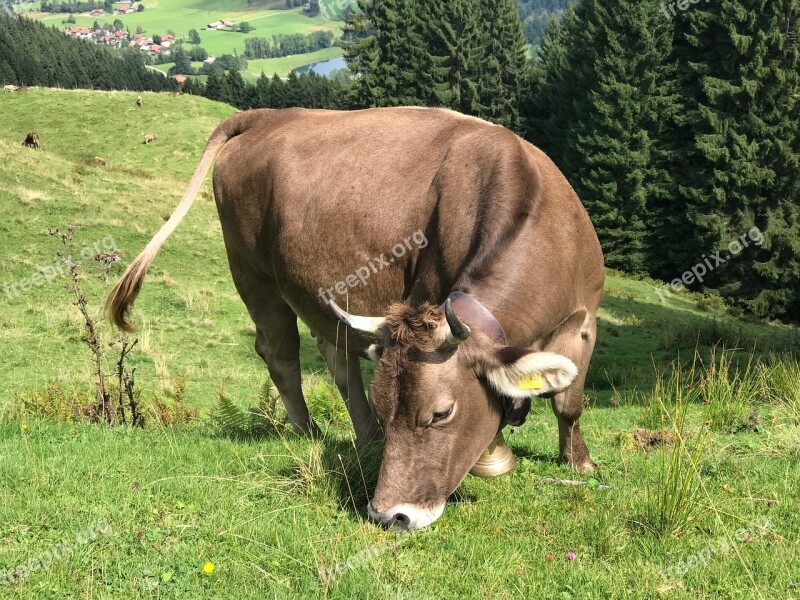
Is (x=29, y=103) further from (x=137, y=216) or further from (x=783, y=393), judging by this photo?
(x=783, y=393)

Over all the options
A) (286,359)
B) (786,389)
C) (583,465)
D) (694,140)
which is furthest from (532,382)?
(694,140)

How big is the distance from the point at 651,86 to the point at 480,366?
132ft

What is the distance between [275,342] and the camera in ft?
24.7

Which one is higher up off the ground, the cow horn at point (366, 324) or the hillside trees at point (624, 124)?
the cow horn at point (366, 324)

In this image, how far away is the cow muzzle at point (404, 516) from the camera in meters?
4.17

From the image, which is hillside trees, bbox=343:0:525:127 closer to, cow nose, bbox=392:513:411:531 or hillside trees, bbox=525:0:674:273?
hillside trees, bbox=525:0:674:273

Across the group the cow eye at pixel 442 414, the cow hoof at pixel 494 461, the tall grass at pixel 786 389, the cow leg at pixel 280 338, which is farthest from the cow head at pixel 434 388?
the tall grass at pixel 786 389

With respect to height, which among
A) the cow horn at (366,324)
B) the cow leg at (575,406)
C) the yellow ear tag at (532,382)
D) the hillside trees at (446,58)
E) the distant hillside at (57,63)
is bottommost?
the distant hillside at (57,63)

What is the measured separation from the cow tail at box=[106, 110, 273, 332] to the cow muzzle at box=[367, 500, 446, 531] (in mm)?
3758

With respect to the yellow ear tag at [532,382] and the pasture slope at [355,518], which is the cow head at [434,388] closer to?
the yellow ear tag at [532,382]

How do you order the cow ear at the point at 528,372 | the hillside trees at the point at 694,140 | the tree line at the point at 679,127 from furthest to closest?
the tree line at the point at 679,127, the hillside trees at the point at 694,140, the cow ear at the point at 528,372

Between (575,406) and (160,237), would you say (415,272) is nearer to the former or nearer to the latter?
(575,406)

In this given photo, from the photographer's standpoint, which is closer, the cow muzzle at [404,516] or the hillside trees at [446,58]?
the cow muzzle at [404,516]

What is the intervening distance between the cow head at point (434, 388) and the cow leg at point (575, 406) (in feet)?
3.90
